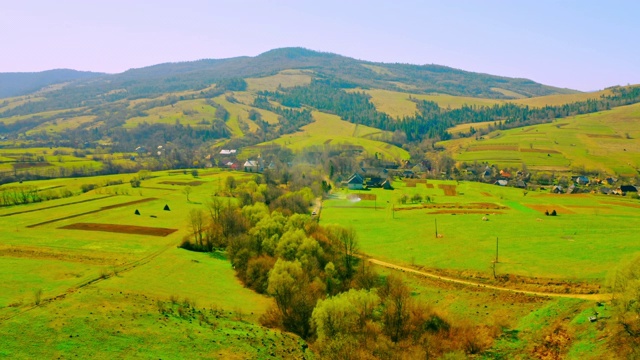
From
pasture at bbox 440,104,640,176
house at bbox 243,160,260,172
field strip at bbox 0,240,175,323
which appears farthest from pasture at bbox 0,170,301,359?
pasture at bbox 440,104,640,176

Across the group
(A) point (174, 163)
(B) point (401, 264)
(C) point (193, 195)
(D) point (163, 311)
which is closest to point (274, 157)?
(A) point (174, 163)

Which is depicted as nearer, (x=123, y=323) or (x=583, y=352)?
(x=583, y=352)

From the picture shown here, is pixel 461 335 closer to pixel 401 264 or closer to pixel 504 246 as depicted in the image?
pixel 401 264

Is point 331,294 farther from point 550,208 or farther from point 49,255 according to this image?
point 550,208

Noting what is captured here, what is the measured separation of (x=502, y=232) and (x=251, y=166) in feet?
386

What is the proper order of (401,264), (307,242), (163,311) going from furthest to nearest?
(401,264) < (307,242) < (163,311)

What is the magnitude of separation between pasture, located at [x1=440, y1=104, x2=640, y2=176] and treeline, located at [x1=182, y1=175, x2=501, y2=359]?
124268 millimetres

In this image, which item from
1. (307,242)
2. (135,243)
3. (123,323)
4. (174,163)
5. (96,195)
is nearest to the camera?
(123,323)

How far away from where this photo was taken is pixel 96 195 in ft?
362

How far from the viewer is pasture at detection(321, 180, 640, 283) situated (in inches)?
2197

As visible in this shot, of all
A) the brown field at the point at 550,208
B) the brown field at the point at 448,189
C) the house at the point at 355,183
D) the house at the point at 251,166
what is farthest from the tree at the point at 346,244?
the house at the point at 251,166

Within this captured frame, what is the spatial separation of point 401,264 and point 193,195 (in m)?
71.3

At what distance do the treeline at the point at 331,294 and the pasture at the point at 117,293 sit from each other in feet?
11.0

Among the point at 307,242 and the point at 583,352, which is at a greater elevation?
the point at 307,242
